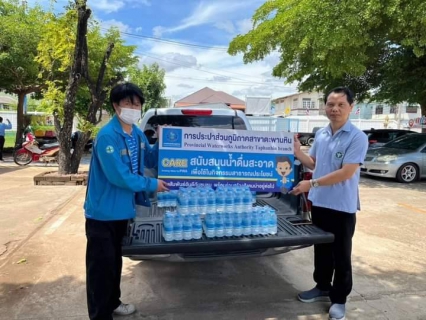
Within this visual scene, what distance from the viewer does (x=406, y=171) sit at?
→ 10258mm

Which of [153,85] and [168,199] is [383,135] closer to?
[168,199]

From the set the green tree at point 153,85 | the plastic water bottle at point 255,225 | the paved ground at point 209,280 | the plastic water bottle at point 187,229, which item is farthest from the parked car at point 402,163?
the green tree at point 153,85

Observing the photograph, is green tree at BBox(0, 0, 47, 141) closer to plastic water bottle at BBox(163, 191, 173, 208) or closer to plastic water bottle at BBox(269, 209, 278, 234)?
plastic water bottle at BBox(163, 191, 173, 208)

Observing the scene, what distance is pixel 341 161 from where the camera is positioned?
9.63 ft

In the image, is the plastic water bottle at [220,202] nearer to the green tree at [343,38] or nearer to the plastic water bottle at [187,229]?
the plastic water bottle at [187,229]

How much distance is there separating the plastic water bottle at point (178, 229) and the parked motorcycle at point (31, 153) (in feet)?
38.1

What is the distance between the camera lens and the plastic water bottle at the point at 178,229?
8.96 feet

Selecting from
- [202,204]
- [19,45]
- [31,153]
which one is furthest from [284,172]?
[19,45]

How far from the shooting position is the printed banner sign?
304cm

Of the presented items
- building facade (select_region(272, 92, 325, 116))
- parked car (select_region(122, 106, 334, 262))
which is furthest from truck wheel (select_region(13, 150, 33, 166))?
building facade (select_region(272, 92, 325, 116))

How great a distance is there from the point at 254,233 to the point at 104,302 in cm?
126

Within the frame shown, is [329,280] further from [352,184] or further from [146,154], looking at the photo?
[146,154]

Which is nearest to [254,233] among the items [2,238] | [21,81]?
[2,238]

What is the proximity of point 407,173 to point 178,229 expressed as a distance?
956 centimetres
